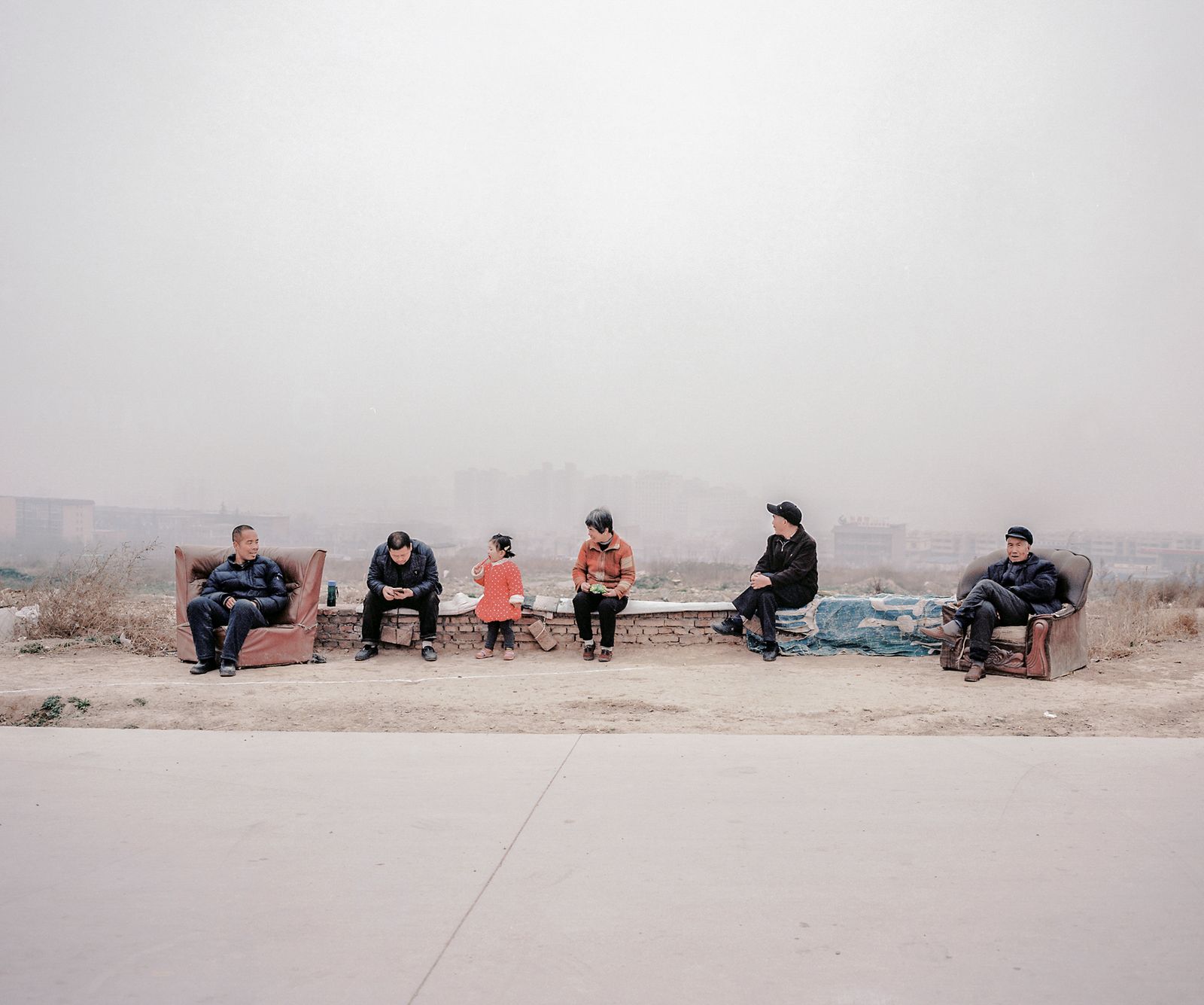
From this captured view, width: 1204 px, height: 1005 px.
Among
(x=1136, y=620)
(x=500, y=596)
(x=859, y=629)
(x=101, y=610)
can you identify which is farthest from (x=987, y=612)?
(x=101, y=610)

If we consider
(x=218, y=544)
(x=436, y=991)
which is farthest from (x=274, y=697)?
(x=436, y=991)

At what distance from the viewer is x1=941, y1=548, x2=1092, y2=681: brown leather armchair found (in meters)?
5.58

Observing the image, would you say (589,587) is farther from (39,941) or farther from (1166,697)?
(39,941)

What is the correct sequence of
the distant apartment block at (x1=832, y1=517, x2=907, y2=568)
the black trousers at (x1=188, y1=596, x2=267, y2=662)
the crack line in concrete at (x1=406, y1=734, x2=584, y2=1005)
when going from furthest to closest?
the distant apartment block at (x1=832, y1=517, x2=907, y2=568), the black trousers at (x1=188, y1=596, x2=267, y2=662), the crack line in concrete at (x1=406, y1=734, x2=584, y2=1005)

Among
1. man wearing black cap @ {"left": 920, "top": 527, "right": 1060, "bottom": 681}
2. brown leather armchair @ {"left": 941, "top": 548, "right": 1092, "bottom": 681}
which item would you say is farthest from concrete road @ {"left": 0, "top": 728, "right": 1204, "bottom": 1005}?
man wearing black cap @ {"left": 920, "top": 527, "right": 1060, "bottom": 681}

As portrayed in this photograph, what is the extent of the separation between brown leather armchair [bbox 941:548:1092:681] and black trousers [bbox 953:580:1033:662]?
0.07m

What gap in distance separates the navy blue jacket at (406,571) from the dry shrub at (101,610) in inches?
71.2

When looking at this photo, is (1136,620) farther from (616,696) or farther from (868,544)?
(868,544)

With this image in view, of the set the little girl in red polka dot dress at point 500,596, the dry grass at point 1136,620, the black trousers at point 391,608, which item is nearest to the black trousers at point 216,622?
the black trousers at point 391,608

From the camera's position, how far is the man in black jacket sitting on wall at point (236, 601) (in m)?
5.82

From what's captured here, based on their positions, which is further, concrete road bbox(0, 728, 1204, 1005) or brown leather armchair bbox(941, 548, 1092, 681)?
brown leather armchair bbox(941, 548, 1092, 681)

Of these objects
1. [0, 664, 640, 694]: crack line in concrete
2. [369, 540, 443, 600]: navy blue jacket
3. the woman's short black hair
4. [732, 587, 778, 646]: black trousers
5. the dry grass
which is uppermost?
the woman's short black hair

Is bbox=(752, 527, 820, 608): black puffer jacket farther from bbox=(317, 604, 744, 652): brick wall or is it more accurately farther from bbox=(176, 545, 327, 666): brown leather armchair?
bbox=(176, 545, 327, 666): brown leather armchair

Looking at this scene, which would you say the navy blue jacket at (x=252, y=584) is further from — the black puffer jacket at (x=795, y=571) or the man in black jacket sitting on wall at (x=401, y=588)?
the black puffer jacket at (x=795, y=571)
